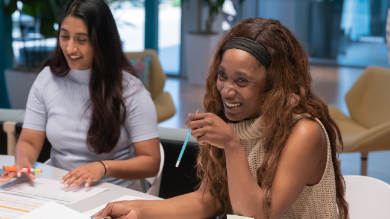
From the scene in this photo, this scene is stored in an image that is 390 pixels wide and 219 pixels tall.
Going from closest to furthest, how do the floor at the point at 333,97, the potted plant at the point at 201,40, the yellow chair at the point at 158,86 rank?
1. the floor at the point at 333,97
2. the yellow chair at the point at 158,86
3. the potted plant at the point at 201,40

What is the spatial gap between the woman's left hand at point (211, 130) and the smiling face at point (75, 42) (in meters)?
0.85

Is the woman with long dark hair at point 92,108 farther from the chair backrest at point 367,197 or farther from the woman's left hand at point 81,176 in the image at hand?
the chair backrest at point 367,197

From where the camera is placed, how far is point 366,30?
4.33 m

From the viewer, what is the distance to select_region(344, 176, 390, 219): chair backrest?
134cm

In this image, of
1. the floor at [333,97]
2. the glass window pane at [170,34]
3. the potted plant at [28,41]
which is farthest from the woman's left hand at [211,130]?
the glass window pane at [170,34]

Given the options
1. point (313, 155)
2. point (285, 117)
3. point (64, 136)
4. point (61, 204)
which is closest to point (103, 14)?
point (64, 136)

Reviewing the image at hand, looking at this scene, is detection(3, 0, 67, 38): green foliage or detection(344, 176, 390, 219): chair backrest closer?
detection(344, 176, 390, 219): chair backrest

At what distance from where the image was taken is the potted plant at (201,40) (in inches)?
206

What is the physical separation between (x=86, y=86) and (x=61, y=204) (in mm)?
729

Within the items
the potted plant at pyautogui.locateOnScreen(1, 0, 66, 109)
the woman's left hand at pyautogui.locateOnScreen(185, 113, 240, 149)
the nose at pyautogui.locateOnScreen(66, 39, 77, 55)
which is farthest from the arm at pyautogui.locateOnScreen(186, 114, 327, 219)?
the potted plant at pyautogui.locateOnScreen(1, 0, 66, 109)

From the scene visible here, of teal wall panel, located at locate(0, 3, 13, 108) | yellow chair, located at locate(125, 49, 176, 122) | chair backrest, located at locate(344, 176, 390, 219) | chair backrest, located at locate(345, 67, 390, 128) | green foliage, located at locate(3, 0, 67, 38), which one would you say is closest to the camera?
chair backrest, located at locate(344, 176, 390, 219)

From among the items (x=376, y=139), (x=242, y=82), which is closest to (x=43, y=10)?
(x=376, y=139)

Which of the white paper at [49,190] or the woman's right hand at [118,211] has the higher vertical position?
the woman's right hand at [118,211]

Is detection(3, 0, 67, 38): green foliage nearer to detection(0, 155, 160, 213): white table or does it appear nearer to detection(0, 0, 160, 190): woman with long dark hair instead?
detection(0, 0, 160, 190): woman with long dark hair
